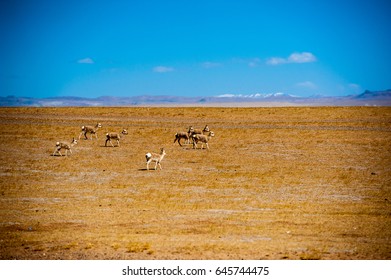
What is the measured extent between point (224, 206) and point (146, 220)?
11.4 ft

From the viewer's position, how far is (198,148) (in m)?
36.5

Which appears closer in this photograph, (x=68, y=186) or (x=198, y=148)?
(x=68, y=186)

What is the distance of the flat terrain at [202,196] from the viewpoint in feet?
47.8

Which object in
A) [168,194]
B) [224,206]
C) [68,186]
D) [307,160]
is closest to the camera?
[224,206]

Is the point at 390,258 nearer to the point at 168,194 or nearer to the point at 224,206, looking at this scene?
the point at 224,206

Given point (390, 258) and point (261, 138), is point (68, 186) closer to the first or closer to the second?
point (390, 258)

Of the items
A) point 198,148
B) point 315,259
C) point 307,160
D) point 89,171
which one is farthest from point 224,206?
point 198,148

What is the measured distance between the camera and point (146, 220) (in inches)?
695

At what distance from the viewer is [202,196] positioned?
21.6m

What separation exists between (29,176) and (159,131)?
19799 mm

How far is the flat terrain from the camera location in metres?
14.6

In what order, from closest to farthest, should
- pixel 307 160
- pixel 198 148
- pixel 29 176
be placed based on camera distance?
pixel 29 176, pixel 307 160, pixel 198 148
